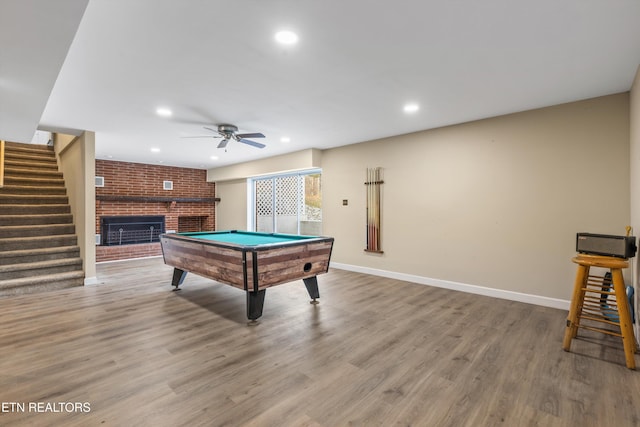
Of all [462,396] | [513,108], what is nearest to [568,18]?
[513,108]

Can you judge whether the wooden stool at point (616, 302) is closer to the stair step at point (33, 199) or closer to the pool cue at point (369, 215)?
the pool cue at point (369, 215)

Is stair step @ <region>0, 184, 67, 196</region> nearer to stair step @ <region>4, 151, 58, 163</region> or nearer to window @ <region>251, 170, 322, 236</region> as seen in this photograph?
stair step @ <region>4, 151, 58, 163</region>

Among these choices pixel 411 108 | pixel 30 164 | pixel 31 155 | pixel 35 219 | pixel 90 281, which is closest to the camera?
pixel 411 108

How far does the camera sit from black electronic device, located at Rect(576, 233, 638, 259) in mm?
2240

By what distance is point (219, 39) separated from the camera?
2094 millimetres

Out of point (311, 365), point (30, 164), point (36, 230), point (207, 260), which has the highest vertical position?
point (30, 164)

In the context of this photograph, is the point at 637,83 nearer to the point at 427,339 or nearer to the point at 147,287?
the point at 427,339

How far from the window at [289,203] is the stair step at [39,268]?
3.92 metres

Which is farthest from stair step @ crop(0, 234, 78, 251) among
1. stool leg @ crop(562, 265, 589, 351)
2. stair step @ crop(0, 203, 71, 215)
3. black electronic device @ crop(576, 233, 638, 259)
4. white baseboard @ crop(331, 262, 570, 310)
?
black electronic device @ crop(576, 233, 638, 259)

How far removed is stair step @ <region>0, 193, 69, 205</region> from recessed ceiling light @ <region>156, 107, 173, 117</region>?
353 cm

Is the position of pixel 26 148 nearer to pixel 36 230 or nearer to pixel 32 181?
pixel 32 181

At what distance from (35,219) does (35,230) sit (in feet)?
0.92

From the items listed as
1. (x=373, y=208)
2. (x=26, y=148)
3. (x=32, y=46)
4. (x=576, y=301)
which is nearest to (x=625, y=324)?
(x=576, y=301)

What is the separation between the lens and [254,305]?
3.04 metres
